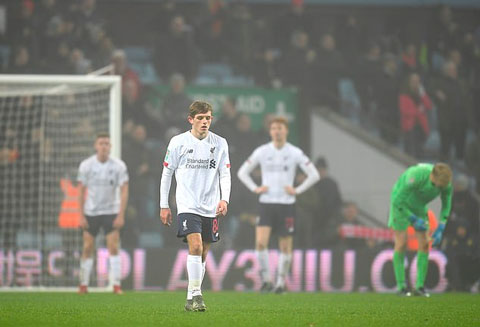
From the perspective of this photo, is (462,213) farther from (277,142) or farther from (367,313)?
(367,313)

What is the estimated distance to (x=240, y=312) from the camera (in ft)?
31.3

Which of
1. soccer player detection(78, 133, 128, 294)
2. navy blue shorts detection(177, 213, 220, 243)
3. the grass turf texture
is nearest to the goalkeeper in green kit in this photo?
the grass turf texture

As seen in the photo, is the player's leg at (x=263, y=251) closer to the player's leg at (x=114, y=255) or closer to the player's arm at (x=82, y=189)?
the player's leg at (x=114, y=255)

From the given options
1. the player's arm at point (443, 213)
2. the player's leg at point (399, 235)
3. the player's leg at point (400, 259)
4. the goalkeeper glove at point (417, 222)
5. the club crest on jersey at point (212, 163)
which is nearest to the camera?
the club crest on jersey at point (212, 163)

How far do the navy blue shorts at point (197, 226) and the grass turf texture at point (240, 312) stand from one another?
0.71 m

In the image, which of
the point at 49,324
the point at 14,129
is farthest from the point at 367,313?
the point at 14,129

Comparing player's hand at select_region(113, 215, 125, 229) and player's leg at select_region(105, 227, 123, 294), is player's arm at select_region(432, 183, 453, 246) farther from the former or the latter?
player's leg at select_region(105, 227, 123, 294)

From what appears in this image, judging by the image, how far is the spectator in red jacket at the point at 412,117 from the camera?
20453 mm

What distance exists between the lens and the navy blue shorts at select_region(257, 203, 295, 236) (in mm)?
14742

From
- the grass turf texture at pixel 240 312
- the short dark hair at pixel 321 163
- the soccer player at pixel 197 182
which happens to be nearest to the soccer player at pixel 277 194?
the grass turf texture at pixel 240 312

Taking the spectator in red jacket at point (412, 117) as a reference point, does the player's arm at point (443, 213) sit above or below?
below

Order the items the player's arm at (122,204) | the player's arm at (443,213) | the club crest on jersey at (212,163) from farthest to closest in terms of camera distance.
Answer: the player's arm at (122,204)
the player's arm at (443,213)
the club crest on jersey at (212,163)

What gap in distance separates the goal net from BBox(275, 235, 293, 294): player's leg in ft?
11.0

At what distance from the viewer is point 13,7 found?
792 inches
